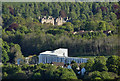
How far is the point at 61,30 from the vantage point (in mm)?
24172

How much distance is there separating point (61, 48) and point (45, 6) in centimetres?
1732

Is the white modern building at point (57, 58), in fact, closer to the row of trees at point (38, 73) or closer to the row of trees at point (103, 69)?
the row of trees at point (103, 69)

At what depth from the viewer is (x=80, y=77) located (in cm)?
1117

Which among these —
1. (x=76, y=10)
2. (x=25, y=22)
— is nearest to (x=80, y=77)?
(x=25, y=22)

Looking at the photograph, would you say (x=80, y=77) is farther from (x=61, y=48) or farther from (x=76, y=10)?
(x=76, y=10)

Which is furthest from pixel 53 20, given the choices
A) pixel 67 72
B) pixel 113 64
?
pixel 67 72

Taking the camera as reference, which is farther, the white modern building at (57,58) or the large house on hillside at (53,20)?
the large house on hillside at (53,20)

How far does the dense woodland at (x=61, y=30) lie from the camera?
19.5 meters

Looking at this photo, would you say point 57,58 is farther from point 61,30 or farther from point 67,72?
point 61,30

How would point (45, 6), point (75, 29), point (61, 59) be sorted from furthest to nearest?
point (45, 6)
point (75, 29)
point (61, 59)

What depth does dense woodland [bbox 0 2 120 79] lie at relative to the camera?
19.5 meters

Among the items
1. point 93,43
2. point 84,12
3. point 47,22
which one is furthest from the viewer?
point 84,12

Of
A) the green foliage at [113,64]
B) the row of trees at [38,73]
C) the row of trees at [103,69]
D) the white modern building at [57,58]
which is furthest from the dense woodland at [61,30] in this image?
the row of trees at [38,73]

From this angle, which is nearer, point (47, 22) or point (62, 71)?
point (62, 71)
